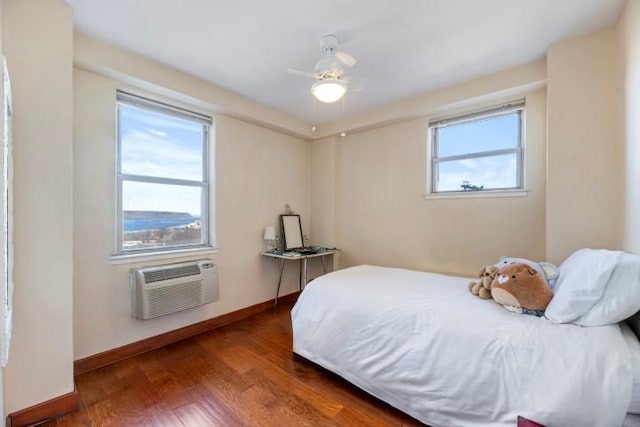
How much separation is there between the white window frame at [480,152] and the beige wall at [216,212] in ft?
6.00

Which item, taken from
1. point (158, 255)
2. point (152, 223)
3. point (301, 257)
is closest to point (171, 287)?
point (158, 255)

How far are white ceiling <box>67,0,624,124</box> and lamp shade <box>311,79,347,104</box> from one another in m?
0.38

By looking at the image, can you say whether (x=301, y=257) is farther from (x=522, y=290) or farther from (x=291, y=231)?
(x=522, y=290)

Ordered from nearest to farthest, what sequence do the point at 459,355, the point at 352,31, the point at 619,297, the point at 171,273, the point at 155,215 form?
the point at 619,297
the point at 459,355
the point at 352,31
the point at 171,273
the point at 155,215

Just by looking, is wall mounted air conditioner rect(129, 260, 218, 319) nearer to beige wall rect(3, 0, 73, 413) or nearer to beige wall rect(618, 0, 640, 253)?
beige wall rect(3, 0, 73, 413)

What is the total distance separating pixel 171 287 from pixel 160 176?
1082 millimetres

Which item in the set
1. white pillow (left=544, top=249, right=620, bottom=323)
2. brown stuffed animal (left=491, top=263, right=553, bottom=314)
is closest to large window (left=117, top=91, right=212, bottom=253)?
brown stuffed animal (left=491, top=263, right=553, bottom=314)

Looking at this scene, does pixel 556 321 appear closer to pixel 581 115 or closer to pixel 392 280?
pixel 392 280

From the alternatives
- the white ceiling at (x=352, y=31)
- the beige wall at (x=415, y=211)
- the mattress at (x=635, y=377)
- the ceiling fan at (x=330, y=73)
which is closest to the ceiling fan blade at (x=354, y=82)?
the ceiling fan at (x=330, y=73)

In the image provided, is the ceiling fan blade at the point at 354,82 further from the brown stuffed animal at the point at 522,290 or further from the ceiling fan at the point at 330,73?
the brown stuffed animal at the point at 522,290

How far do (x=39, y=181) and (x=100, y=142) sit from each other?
0.75 m

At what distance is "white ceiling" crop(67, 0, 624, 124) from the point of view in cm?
180

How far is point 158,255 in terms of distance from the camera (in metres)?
2.66

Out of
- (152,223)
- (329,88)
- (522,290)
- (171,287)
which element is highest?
(329,88)
